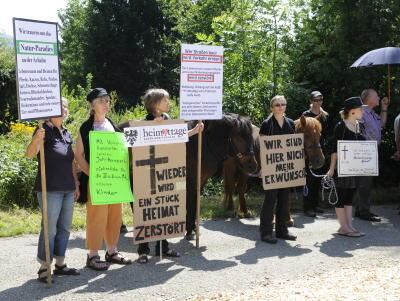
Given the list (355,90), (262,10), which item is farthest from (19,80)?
(355,90)

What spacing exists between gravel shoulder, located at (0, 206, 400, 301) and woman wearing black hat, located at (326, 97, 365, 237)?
0.81ft

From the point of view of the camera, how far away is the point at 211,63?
652cm

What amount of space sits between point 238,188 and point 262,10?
4564 mm

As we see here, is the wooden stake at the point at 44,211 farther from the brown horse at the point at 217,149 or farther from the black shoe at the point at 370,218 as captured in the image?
the black shoe at the point at 370,218

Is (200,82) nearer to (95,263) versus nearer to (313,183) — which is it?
(95,263)

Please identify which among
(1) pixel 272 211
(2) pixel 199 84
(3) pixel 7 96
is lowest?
(1) pixel 272 211

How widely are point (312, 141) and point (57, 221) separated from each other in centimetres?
426

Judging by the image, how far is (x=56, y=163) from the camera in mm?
5078

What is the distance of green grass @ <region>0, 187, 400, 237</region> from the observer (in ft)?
24.3

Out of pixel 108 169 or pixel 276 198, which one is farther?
pixel 276 198

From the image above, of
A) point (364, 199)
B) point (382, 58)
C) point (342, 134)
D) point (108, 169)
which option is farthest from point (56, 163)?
point (382, 58)

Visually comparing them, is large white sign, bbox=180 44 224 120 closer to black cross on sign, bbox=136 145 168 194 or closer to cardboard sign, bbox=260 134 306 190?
black cross on sign, bbox=136 145 168 194

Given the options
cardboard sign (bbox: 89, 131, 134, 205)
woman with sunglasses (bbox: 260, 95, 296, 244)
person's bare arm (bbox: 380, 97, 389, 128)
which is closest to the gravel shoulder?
woman with sunglasses (bbox: 260, 95, 296, 244)

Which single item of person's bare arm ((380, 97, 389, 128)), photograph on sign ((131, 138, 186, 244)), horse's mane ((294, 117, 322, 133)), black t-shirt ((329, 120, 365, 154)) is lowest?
photograph on sign ((131, 138, 186, 244))
